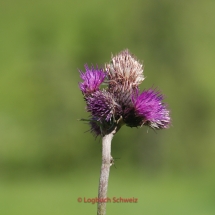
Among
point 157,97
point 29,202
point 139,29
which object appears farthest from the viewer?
point 139,29

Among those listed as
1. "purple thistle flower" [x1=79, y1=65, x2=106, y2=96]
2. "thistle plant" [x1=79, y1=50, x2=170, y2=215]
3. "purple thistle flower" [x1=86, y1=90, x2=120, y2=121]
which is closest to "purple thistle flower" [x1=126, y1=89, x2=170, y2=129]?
"thistle plant" [x1=79, y1=50, x2=170, y2=215]

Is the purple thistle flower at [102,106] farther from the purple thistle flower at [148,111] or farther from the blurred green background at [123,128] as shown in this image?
the blurred green background at [123,128]

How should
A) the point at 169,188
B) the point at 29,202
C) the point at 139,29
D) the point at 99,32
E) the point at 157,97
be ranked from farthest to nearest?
the point at 99,32 → the point at 139,29 → the point at 169,188 → the point at 29,202 → the point at 157,97

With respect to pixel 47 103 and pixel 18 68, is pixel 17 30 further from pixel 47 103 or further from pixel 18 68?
pixel 47 103

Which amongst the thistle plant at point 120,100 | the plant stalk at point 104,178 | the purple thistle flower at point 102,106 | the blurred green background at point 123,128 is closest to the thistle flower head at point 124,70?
the thistle plant at point 120,100

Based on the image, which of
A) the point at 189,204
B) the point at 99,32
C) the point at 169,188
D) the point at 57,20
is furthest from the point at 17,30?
the point at 189,204

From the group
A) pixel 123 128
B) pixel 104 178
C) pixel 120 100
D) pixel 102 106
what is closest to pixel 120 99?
pixel 120 100

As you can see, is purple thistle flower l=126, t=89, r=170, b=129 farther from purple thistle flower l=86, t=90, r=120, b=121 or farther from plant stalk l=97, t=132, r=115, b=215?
plant stalk l=97, t=132, r=115, b=215
